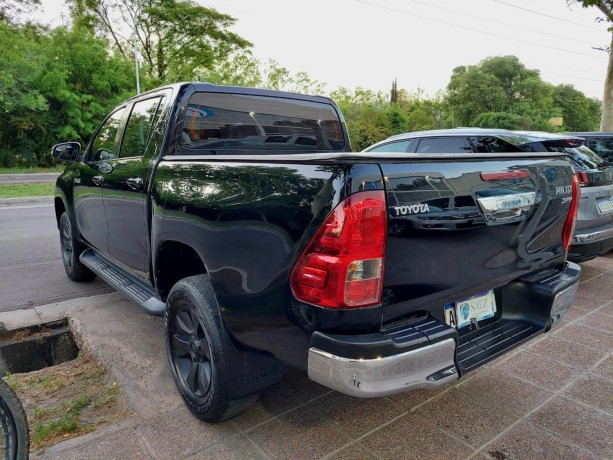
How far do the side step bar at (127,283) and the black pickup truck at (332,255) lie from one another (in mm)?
21

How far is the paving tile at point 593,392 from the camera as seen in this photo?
8.41 ft

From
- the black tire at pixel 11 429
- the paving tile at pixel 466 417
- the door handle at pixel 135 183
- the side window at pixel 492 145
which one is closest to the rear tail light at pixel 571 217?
the paving tile at pixel 466 417

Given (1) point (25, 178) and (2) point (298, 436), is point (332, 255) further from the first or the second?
(1) point (25, 178)

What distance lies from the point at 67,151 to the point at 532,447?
4.67m

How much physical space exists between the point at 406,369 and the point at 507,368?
1.65 meters

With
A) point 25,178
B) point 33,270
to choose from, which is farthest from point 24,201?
point 33,270

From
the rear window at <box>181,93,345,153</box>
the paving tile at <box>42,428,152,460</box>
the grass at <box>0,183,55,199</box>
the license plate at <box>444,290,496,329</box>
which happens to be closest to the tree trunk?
the rear window at <box>181,93,345,153</box>

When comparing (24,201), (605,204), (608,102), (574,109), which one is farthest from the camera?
(574,109)

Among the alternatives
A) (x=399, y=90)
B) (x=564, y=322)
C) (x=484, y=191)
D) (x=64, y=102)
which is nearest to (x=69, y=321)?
(x=484, y=191)

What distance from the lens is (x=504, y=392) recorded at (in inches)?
106

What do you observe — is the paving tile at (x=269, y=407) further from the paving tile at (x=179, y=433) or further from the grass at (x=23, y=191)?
the grass at (x=23, y=191)

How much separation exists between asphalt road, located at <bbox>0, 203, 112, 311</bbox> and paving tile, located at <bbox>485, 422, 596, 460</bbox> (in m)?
3.97

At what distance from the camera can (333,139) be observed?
12.7 ft

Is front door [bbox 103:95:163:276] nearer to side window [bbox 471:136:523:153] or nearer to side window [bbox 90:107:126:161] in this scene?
side window [bbox 90:107:126:161]
